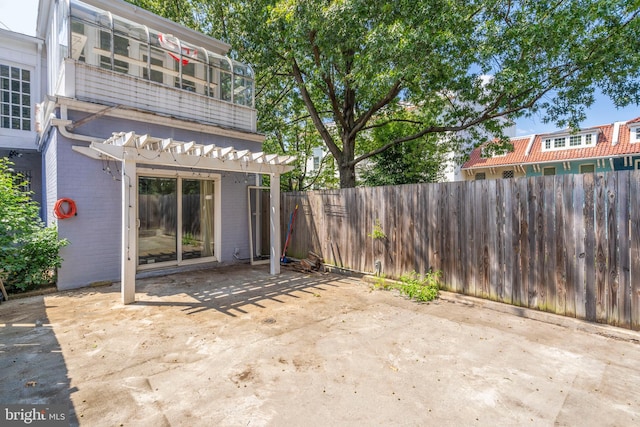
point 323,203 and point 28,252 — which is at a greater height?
point 323,203

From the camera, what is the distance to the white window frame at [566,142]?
17.7 m

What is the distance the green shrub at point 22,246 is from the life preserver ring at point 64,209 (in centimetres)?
37

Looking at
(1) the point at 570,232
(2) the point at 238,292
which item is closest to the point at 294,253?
(2) the point at 238,292

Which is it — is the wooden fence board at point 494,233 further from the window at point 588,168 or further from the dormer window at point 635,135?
the dormer window at point 635,135

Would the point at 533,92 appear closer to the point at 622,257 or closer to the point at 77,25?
the point at 622,257

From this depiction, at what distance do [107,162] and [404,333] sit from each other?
6.03m

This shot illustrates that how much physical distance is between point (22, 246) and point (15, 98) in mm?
5658

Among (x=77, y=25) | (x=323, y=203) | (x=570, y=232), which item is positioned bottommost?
(x=570, y=232)

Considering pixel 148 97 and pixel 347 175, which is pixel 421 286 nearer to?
pixel 347 175

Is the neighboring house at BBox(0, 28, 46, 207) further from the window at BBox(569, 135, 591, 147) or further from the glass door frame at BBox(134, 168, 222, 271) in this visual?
the window at BBox(569, 135, 591, 147)

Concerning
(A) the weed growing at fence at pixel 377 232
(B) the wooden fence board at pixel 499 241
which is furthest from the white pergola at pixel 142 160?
(B) the wooden fence board at pixel 499 241

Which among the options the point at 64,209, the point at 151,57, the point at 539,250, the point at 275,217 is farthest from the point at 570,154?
the point at 64,209

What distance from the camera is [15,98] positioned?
8.34 meters

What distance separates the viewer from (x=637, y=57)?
6.22 metres
